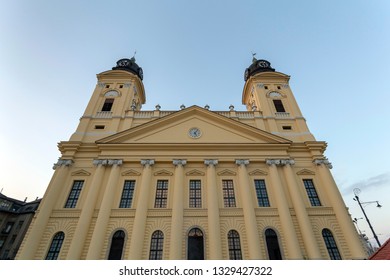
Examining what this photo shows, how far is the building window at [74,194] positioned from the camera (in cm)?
1641

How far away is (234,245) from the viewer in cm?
1451

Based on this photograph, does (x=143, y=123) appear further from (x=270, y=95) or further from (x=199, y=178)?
(x=270, y=95)

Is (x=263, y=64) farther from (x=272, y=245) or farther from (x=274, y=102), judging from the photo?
(x=272, y=245)

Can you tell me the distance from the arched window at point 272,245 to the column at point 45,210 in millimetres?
15863

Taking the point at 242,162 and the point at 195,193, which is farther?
the point at 242,162

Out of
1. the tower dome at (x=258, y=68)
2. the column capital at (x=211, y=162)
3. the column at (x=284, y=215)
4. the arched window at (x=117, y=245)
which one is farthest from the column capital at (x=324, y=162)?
the arched window at (x=117, y=245)

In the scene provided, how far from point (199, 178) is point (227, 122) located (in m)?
6.24

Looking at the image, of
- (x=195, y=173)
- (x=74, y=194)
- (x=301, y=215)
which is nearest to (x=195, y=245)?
(x=195, y=173)

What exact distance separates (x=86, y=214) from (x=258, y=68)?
2539cm

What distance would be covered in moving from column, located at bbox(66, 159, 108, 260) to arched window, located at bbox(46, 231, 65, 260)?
1507mm

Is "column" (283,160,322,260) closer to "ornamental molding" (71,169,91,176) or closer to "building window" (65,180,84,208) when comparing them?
"ornamental molding" (71,169,91,176)

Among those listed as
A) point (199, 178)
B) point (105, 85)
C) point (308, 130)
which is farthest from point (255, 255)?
point (105, 85)

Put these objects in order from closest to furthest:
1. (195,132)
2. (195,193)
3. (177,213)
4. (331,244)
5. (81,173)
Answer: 1. (331,244)
2. (177,213)
3. (195,193)
4. (81,173)
5. (195,132)

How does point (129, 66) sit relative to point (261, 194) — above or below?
above
